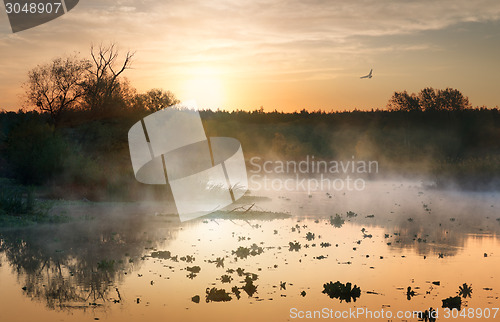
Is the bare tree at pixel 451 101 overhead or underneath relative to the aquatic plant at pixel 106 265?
overhead

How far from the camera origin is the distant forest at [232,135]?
33.5 meters

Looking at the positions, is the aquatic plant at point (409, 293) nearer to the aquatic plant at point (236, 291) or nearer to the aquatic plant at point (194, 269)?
the aquatic plant at point (236, 291)

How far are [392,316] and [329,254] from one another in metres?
6.29

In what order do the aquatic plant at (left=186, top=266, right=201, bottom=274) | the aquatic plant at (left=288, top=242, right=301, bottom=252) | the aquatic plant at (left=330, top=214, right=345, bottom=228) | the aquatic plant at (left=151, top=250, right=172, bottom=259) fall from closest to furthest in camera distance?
the aquatic plant at (left=186, top=266, right=201, bottom=274) < the aquatic plant at (left=151, top=250, right=172, bottom=259) < the aquatic plant at (left=288, top=242, right=301, bottom=252) < the aquatic plant at (left=330, top=214, right=345, bottom=228)

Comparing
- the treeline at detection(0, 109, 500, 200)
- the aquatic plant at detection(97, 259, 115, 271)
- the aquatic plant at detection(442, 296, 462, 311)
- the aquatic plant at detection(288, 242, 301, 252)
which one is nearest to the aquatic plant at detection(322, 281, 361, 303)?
the aquatic plant at detection(442, 296, 462, 311)

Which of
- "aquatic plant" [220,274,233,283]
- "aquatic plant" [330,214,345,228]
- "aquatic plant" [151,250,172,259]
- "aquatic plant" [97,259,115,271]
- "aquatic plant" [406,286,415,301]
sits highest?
"aquatic plant" [97,259,115,271]

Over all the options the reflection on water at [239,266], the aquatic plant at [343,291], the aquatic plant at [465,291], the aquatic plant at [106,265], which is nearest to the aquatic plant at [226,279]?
the reflection on water at [239,266]

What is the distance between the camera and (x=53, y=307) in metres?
11.0

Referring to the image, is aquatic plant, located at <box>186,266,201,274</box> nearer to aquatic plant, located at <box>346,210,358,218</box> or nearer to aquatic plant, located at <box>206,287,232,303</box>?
aquatic plant, located at <box>206,287,232,303</box>
